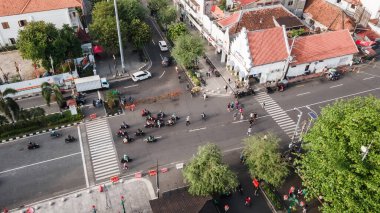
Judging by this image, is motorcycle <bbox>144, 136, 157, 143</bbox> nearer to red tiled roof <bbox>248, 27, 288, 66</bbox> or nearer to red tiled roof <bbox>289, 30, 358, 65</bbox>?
red tiled roof <bbox>248, 27, 288, 66</bbox>

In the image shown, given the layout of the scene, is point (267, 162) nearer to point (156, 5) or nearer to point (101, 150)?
point (101, 150)

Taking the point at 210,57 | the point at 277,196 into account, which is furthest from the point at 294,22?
the point at 277,196

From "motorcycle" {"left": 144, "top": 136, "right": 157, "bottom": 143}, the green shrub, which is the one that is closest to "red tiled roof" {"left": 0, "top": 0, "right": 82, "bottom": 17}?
"motorcycle" {"left": 144, "top": 136, "right": 157, "bottom": 143}

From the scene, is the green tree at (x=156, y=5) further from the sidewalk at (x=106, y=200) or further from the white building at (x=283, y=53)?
the sidewalk at (x=106, y=200)

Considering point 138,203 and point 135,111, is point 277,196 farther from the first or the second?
point 135,111

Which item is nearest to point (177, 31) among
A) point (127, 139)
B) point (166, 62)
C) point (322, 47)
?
point (166, 62)

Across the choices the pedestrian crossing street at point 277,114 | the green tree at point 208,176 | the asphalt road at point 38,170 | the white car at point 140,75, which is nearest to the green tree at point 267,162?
the green tree at point 208,176
